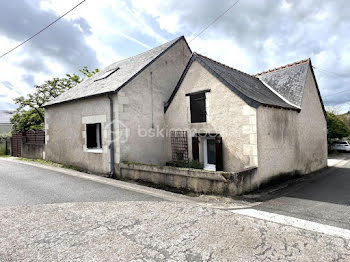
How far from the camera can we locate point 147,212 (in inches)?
176

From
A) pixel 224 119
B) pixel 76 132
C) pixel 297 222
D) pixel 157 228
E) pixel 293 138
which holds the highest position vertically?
pixel 224 119

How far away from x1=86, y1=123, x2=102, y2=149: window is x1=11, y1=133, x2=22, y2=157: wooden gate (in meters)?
8.81

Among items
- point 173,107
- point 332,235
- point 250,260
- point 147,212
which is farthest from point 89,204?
point 173,107

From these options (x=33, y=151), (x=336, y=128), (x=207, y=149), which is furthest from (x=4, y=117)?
(x=336, y=128)

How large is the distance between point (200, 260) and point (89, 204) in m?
3.28

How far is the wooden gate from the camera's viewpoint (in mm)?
14812

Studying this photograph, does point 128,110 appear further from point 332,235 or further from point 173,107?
point 332,235

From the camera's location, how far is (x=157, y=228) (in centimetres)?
370

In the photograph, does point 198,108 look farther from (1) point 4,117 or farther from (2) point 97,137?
(1) point 4,117

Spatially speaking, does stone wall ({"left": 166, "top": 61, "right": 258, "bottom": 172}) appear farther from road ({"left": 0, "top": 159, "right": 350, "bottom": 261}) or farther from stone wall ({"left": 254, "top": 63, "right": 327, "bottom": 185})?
road ({"left": 0, "top": 159, "right": 350, "bottom": 261})

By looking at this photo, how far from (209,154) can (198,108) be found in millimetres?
2040

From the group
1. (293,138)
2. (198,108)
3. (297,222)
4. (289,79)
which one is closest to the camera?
(297,222)

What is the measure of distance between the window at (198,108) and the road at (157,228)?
3857mm

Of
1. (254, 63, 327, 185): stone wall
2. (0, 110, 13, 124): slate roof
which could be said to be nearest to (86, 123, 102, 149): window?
(254, 63, 327, 185): stone wall
